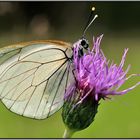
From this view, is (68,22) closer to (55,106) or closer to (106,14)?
(106,14)

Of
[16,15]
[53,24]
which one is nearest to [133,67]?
[53,24]

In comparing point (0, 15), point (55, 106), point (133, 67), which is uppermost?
point (55, 106)

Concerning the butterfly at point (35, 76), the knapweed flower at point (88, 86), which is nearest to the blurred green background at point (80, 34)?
the butterfly at point (35, 76)

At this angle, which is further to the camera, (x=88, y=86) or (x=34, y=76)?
(x=34, y=76)

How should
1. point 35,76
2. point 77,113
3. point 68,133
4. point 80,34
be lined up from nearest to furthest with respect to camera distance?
point 68,133
point 77,113
point 35,76
point 80,34

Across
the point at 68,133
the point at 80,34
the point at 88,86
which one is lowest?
the point at 80,34

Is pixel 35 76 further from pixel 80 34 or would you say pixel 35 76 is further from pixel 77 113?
pixel 80 34

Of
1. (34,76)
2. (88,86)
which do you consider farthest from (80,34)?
(88,86)
